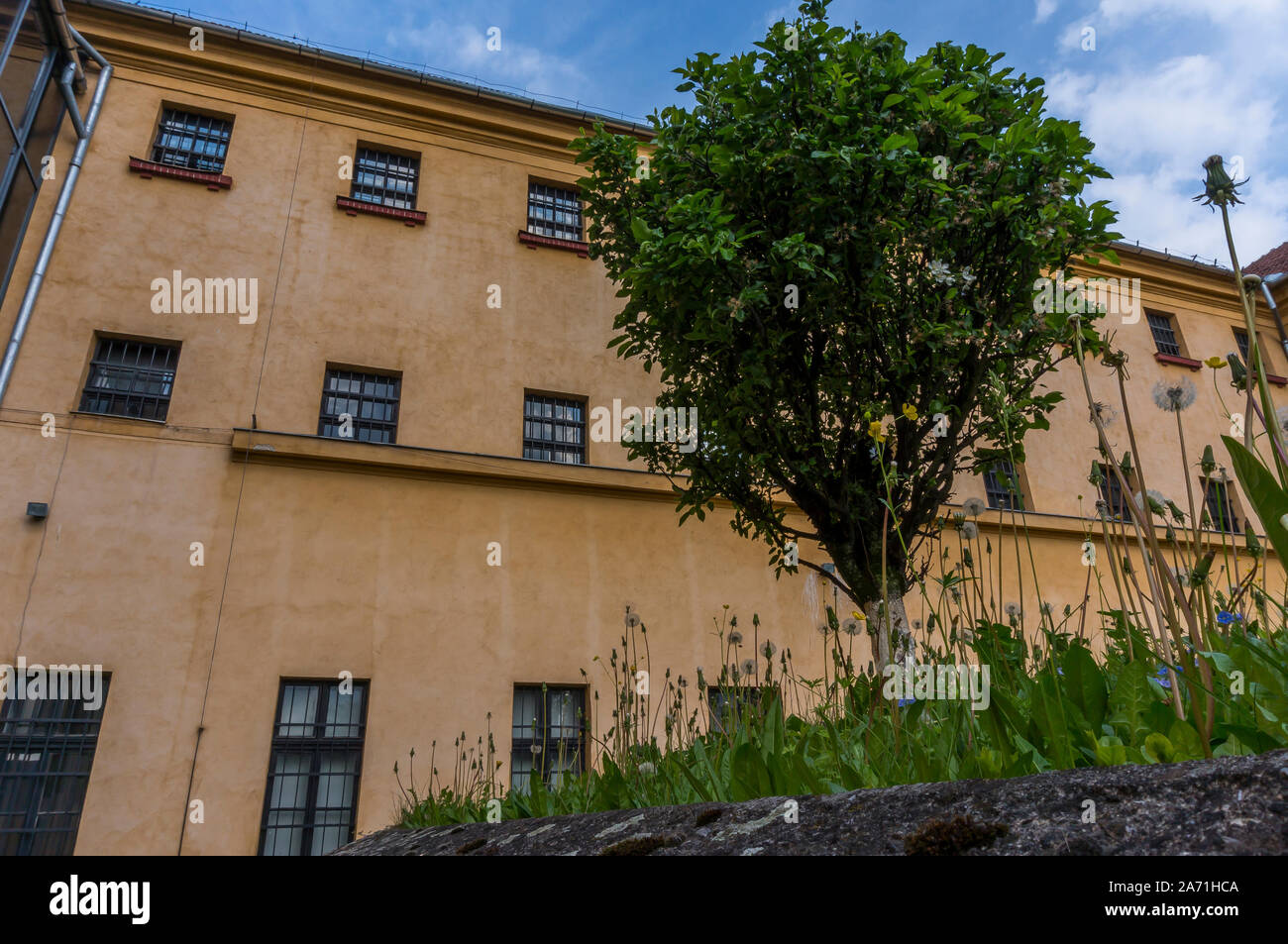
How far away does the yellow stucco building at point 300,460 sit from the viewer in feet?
29.0

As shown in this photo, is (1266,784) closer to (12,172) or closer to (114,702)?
(114,702)

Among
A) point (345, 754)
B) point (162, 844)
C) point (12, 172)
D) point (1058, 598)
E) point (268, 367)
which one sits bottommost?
point (162, 844)

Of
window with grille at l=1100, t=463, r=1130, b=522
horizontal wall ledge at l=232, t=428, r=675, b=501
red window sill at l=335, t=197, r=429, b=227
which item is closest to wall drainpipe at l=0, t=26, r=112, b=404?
horizontal wall ledge at l=232, t=428, r=675, b=501

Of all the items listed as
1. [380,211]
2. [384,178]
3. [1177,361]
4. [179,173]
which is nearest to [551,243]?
[380,211]

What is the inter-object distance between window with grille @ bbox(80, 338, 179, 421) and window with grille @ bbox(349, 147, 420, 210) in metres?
4.40

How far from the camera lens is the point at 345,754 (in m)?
9.25

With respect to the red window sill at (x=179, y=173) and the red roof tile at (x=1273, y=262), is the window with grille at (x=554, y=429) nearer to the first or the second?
the red window sill at (x=179, y=173)

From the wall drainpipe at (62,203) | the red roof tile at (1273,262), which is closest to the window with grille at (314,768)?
the wall drainpipe at (62,203)

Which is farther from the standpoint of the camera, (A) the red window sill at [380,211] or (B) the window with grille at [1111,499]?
(A) the red window sill at [380,211]

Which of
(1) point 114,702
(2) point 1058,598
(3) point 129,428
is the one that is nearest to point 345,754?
(1) point 114,702

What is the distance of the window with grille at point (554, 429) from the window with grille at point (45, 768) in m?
6.57

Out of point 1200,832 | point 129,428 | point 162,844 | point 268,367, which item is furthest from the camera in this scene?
point 268,367

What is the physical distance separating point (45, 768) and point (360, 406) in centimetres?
593
